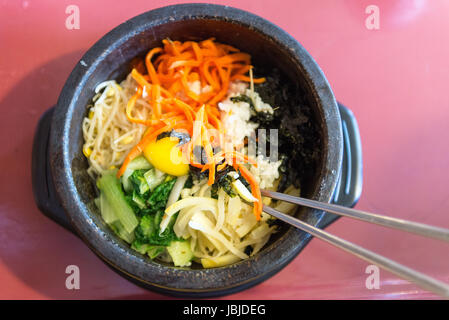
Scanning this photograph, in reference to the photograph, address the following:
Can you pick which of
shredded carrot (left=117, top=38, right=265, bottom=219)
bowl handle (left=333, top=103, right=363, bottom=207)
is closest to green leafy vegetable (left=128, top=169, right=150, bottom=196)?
shredded carrot (left=117, top=38, right=265, bottom=219)

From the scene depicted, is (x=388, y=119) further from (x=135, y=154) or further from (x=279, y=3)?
(x=135, y=154)

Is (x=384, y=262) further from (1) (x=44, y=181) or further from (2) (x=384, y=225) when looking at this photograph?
(1) (x=44, y=181)

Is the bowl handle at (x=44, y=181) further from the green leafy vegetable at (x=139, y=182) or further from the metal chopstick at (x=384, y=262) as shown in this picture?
the metal chopstick at (x=384, y=262)

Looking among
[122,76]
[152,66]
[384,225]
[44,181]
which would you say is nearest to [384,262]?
[384,225]

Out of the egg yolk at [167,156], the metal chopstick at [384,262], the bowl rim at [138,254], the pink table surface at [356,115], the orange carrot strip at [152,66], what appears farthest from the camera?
the pink table surface at [356,115]

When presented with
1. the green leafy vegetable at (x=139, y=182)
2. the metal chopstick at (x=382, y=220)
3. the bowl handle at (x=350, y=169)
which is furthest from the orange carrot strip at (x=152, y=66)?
the bowl handle at (x=350, y=169)

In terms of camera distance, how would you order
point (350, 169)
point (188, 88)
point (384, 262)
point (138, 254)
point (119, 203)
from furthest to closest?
point (350, 169)
point (188, 88)
point (119, 203)
point (138, 254)
point (384, 262)

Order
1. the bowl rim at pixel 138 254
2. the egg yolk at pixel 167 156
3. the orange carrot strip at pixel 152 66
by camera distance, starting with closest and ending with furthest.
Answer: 1. the bowl rim at pixel 138 254
2. the egg yolk at pixel 167 156
3. the orange carrot strip at pixel 152 66
